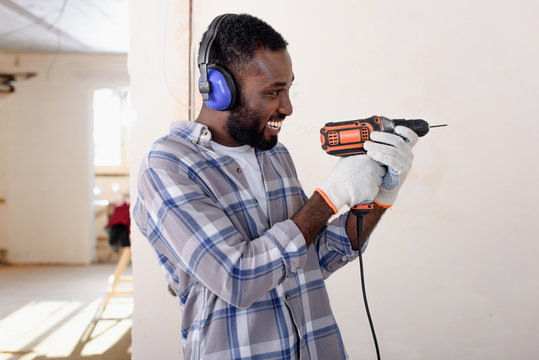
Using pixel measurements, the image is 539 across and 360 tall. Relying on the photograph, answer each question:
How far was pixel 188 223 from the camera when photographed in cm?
79

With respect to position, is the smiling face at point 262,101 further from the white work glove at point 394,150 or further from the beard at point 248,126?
the white work glove at point 394,150

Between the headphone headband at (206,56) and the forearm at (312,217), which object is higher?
the headphone headband at (206,56)

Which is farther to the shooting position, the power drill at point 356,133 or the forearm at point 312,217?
the power drill at point 356,133

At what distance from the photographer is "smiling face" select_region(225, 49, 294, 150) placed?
2.99 ft

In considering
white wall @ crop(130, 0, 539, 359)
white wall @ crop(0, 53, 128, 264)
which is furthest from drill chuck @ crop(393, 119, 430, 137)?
white wall @ crop(0, 53, 128, 264)

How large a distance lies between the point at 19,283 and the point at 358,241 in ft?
15.2

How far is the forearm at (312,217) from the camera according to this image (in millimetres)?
811

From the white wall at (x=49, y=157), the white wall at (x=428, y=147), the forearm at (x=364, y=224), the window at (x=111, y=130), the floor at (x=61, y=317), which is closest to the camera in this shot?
the forearm at (x=364, y=224)

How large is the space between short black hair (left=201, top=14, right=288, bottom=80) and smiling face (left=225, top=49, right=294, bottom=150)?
0.02 m

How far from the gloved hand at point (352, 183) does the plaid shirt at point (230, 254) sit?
11 cm

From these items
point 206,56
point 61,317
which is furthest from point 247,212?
point 61,317

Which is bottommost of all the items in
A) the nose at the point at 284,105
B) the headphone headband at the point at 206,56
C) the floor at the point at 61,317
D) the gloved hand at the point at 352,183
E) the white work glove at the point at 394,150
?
the floor at the point at 61,317

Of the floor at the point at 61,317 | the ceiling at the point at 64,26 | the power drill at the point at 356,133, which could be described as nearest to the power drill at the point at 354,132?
the power drill at the point at 356,133

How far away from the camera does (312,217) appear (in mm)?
822
